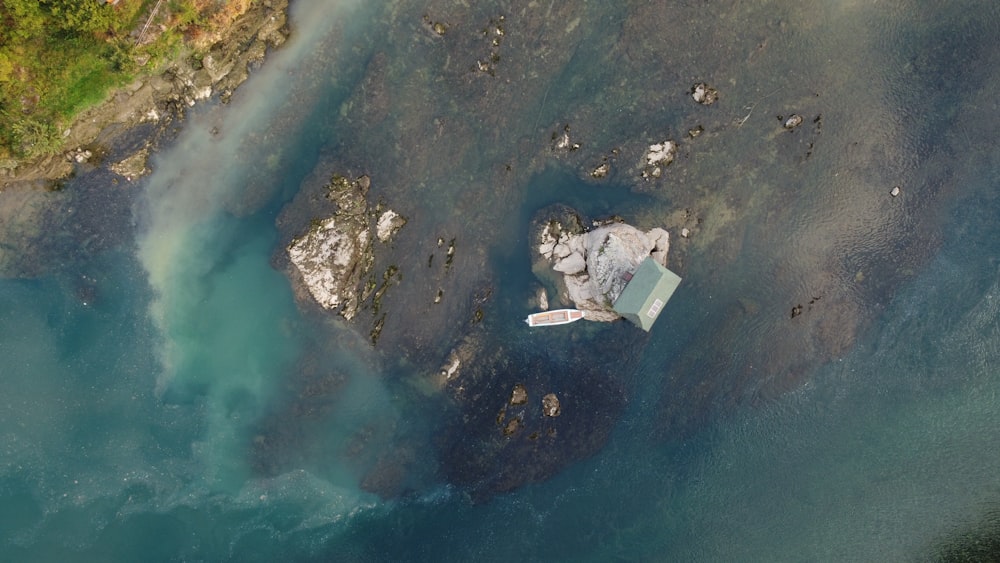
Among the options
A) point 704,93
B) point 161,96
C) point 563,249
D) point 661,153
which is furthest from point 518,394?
point 161,96

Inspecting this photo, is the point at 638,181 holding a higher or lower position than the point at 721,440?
higher

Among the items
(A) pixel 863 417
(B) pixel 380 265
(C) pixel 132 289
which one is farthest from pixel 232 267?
(A) pixel 863 417

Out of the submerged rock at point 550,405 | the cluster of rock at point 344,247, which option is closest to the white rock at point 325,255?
the cluster of rock at point 344,247

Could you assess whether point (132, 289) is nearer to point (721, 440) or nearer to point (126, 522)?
point (126, 522)

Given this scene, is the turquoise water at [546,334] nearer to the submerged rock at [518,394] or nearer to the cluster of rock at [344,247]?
the submerged rock at [518,394]

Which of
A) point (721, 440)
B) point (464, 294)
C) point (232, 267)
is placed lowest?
point (721, 440)

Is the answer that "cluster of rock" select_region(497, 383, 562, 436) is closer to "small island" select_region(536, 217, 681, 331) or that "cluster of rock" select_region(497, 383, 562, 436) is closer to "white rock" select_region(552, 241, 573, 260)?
"small island" select_region(536, 217, 681, 331)
